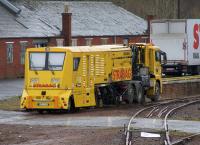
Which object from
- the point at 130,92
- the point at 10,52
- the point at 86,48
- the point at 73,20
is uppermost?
the point at 73,20

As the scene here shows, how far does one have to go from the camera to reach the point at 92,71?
33062mm

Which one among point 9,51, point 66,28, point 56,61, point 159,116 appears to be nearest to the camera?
point 159,116

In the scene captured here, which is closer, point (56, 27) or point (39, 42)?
point (39, 42)

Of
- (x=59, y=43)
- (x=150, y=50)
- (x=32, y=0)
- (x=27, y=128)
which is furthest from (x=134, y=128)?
(x=32, y=0)

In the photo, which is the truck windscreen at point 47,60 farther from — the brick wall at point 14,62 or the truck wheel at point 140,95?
the brick wall at point 14,62

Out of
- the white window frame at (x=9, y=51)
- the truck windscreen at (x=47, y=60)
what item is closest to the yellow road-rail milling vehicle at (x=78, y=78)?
the truck windscreen at (x=47, y=60)

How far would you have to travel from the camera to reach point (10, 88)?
48.9m

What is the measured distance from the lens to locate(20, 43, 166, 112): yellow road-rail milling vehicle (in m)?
30.8

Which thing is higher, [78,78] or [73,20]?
[73,20]

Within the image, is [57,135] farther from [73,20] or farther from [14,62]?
[73,20]

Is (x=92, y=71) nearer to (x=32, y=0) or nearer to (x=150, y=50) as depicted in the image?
(x=150, y=50)

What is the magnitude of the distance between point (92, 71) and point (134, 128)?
9.68 metres

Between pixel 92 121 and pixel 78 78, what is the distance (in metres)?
4.96

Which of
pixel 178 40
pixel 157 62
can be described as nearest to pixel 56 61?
pixel 157 62
